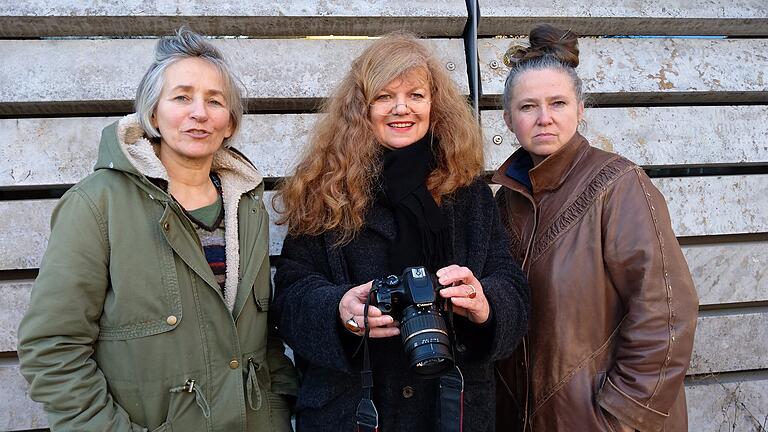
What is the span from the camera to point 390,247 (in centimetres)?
214

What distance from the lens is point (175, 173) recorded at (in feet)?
6.81

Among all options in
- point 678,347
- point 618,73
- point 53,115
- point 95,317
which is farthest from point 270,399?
point 618,73

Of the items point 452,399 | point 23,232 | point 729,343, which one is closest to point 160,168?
point 452,399

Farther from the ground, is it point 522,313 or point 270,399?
point 522,313

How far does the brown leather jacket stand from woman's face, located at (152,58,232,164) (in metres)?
1.26

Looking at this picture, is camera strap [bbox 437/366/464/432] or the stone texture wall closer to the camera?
camera strap [bbox 437/366/464/432]

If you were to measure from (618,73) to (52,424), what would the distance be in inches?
136

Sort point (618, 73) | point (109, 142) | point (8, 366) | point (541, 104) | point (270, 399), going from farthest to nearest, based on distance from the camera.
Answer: point (618, 73), point (8, 366), point (541, 104), point (270, 399), point (109, 142)

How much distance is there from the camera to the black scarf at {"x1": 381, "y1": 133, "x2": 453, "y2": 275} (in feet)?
6.91

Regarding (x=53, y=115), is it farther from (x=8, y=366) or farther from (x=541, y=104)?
(x=541, y=104)

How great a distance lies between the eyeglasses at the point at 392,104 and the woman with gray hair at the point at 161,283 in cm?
54

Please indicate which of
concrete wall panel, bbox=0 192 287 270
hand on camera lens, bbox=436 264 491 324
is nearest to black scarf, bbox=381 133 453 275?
hand on camera lens, bbox=436 264 491 324

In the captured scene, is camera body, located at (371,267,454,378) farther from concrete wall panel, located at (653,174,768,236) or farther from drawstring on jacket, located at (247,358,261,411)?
concrete wall panel, located at (653,174,768,236)

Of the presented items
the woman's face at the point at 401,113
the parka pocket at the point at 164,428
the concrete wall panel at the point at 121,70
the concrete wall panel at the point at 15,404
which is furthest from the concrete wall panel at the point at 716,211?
the concrete wall panel at the point at 15,404
